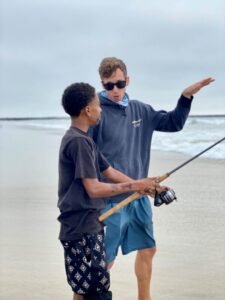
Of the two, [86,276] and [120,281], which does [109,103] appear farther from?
[120,281]

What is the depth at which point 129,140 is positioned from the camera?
4121 mm

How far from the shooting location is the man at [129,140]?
4.05 m

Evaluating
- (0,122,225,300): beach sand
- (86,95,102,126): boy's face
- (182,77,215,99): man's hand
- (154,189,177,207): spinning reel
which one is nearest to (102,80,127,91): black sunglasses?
(182,77,215,99): man's hand

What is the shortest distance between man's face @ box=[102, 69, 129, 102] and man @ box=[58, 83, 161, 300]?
21.5 inches

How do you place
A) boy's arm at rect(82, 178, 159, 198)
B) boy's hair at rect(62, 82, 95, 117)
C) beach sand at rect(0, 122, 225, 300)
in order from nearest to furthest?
boy's arm at rect(82, 178, 159, 198), boy's hair at rect(62, 82, 95, 117), beach sand at rect(0, 122, 225, 300)

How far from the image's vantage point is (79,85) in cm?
350

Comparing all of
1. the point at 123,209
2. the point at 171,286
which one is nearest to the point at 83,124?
the point at 123,209

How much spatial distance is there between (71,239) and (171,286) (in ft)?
5.03

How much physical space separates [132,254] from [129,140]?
166cm

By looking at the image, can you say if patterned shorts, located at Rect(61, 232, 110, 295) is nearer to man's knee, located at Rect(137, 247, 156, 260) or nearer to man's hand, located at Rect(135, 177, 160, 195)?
man's hand, located at Rect(135, 177, 160, 195)

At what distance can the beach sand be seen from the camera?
186 inches

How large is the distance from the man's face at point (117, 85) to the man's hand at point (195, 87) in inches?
13.0

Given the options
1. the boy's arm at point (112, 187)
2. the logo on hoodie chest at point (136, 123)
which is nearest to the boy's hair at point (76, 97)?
the boy's arm at point (112, 187)

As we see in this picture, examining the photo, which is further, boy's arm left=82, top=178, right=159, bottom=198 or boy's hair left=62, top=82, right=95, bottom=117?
boy's hair left=62, top=82, right=95, bottom=117
